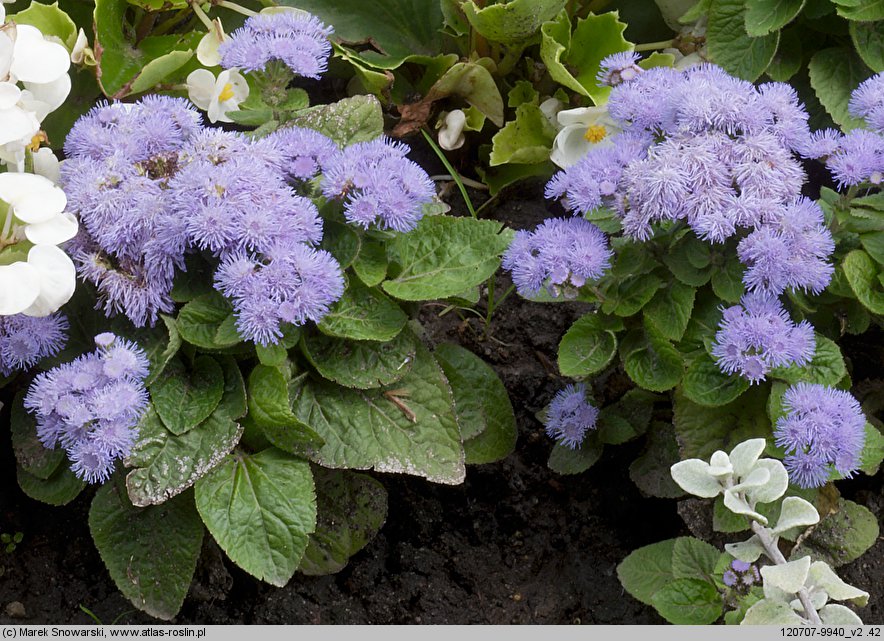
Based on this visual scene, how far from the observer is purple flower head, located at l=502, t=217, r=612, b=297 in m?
1.65

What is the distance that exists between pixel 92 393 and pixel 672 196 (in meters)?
0.98

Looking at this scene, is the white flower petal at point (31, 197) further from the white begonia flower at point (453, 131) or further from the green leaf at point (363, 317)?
the white begonia flower at point (453, 131)

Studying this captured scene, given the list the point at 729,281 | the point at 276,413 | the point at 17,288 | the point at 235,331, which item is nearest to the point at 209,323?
the point at 235,331

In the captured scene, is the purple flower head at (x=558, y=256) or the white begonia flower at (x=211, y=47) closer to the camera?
the purple flower head at (x=558, y=256)

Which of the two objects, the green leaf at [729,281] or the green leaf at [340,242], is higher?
the green leaf at [340,242]

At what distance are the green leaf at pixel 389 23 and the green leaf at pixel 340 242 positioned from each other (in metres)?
1.02

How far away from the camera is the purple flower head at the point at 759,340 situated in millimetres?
1547

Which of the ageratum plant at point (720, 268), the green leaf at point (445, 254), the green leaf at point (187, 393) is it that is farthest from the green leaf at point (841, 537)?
the green leaf at point (187, 393)

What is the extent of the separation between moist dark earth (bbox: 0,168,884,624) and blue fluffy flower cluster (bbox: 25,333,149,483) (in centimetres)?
46

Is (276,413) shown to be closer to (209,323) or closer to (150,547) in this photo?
(209,323)

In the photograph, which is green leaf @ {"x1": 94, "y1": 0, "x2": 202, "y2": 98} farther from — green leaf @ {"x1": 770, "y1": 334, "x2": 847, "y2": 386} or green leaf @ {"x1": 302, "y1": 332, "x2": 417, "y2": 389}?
green leaf @ {"x1": 770, "y1": 334, "x2": 847, "y2": 386}

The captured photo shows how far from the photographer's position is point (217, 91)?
198cm

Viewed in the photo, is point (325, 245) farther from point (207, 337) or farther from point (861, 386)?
point (861, 386)
